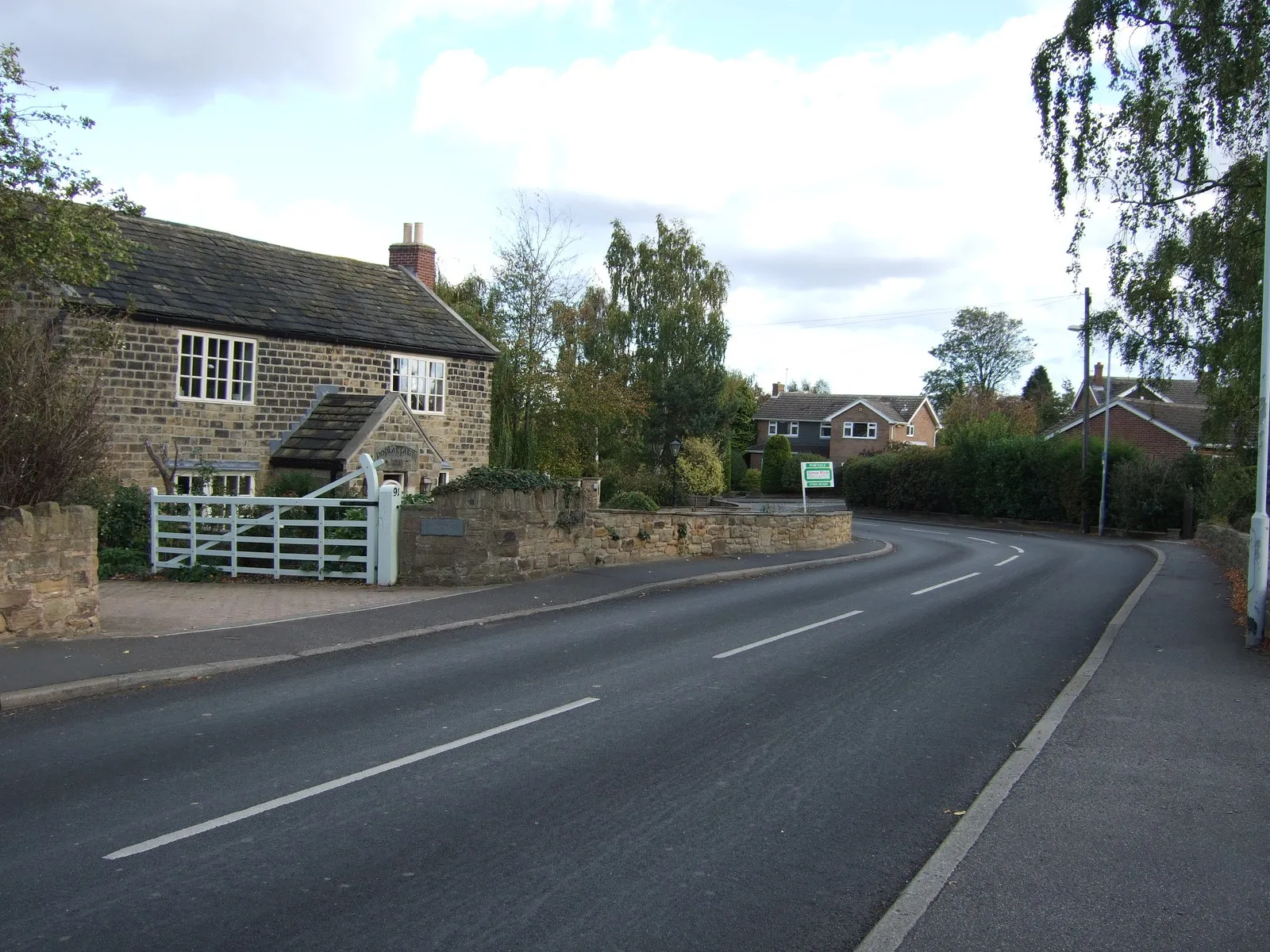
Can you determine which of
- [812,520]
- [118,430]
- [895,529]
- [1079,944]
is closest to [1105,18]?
[812,520]

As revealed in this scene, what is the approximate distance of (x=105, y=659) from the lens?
9.43 m

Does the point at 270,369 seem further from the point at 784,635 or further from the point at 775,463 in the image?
the point at 775,463

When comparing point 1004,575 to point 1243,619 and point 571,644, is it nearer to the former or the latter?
point 1243,619

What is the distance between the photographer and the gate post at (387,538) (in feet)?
49.9

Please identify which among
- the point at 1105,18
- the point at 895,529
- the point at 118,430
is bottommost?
the point at 895,529

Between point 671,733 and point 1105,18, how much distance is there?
57.6 ft

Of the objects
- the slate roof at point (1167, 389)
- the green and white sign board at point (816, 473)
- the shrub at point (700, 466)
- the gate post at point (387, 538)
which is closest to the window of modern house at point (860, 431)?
the slate roof at point (1167, 389)

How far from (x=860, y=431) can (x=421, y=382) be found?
58.9 meters

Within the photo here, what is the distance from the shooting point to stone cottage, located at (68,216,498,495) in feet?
69.6

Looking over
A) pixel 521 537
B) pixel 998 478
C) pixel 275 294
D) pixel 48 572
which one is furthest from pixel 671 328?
pixel 48 572

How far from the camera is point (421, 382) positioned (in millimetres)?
26422

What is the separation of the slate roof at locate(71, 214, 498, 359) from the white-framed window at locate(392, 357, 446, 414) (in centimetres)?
34

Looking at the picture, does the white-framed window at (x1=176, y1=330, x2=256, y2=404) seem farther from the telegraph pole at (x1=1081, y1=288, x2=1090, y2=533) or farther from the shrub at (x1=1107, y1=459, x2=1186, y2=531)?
the shrub at (x1=1107, y1=459, x2=1186, y2=531)

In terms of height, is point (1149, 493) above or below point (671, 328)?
below
